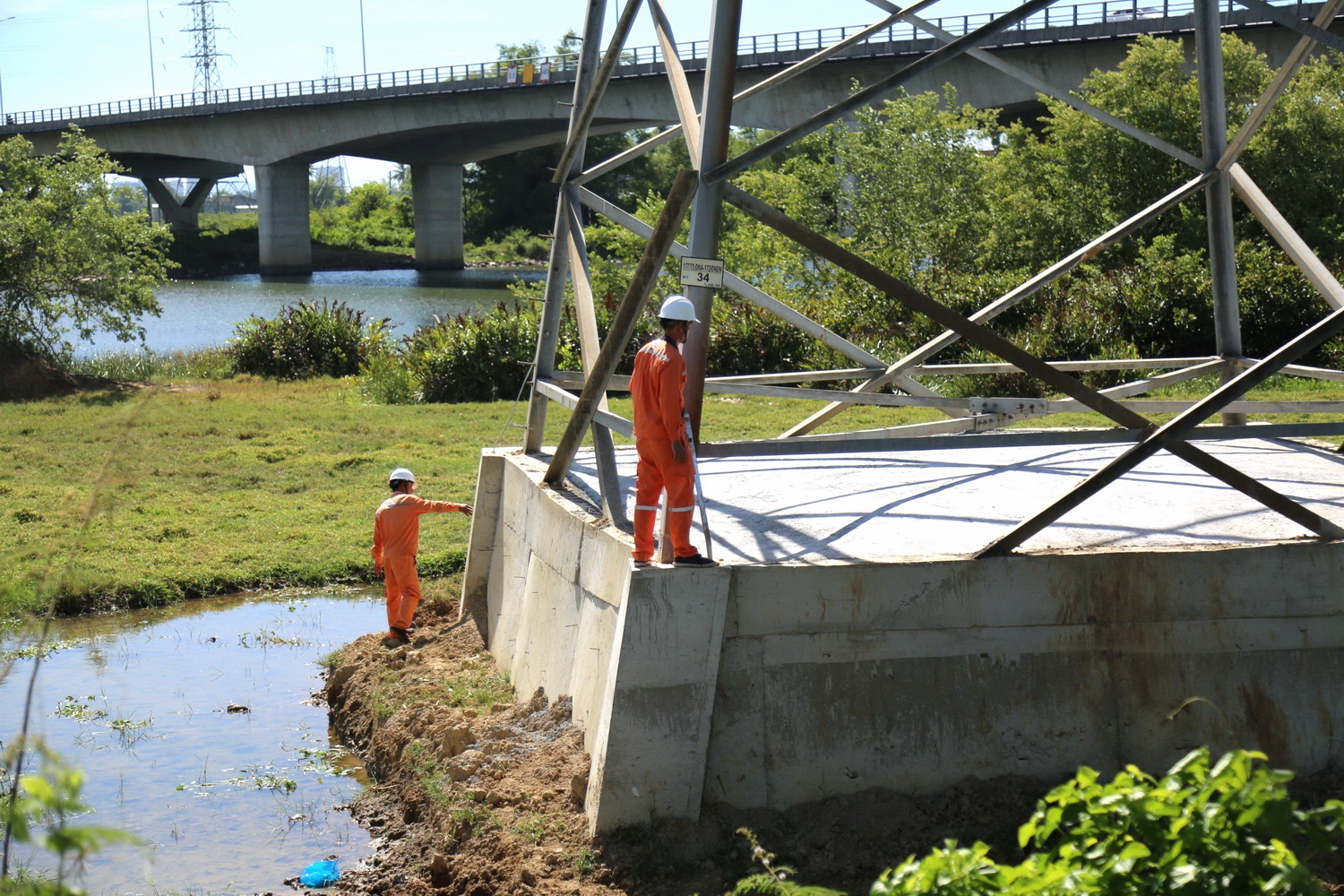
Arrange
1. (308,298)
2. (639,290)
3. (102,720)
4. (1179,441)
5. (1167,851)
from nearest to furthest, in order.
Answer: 1. (1167,851)
2. (1179,441)
3. (639,290)
4. (102,720)
5. (308,298)

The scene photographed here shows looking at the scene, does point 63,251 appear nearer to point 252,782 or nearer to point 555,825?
point 252,782

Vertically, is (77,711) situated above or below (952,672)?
below

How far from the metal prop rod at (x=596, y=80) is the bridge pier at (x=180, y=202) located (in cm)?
7989

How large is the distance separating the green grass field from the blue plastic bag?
282cm

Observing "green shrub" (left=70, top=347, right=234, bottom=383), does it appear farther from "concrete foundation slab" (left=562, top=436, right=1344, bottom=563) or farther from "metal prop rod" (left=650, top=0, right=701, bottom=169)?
"metal prop rod" (left=650, top=0, right=701, bottom=169)

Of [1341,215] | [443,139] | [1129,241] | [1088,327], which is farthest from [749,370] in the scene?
[443,139]

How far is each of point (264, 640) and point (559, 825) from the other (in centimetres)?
527

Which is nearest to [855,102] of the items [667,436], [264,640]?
[667,436]

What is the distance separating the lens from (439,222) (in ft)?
244

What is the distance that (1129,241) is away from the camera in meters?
25.8

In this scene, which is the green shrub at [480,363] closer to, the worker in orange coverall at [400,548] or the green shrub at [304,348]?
the green shrub at [304,348]

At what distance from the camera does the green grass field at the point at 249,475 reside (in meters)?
12.2

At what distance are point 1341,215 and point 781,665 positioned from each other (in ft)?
77.1

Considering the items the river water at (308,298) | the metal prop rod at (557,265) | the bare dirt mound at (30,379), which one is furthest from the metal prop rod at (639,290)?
the river water at (308,298)
